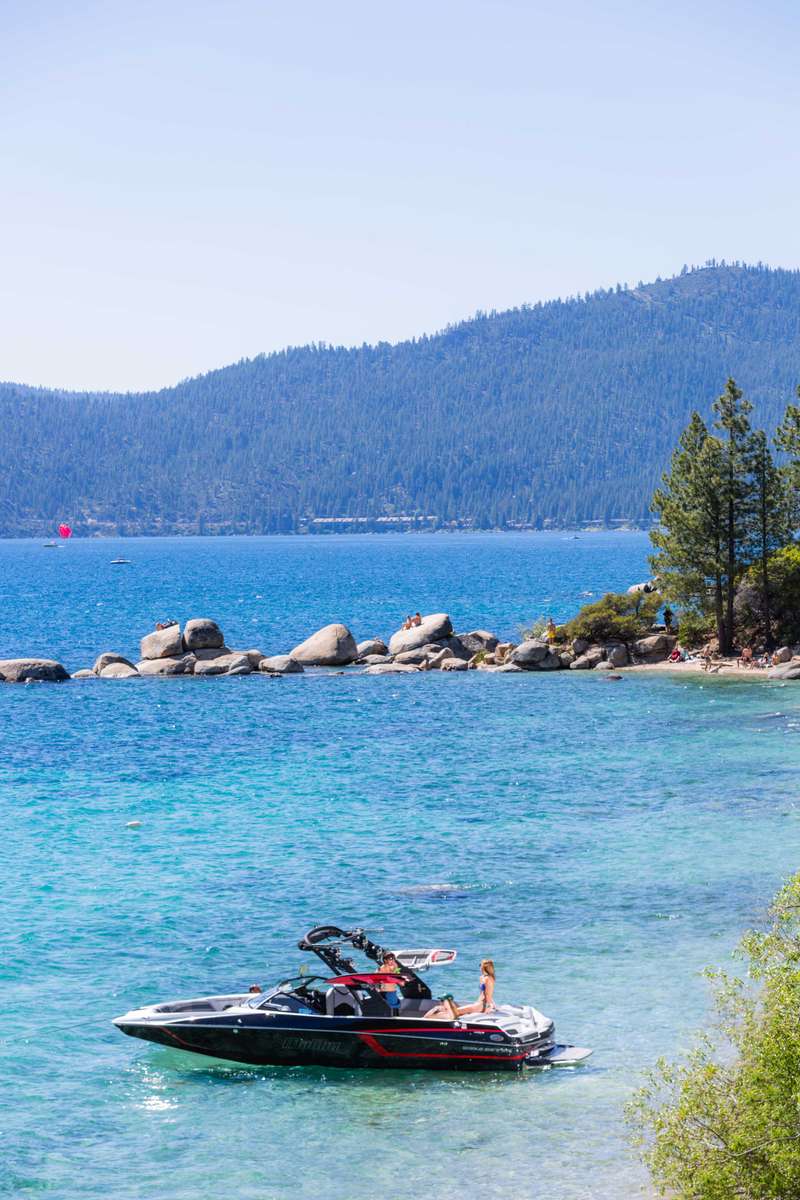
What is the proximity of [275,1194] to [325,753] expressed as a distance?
30.5 meters

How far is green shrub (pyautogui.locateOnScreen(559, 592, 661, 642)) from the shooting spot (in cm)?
6956

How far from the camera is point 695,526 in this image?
65.8 meters

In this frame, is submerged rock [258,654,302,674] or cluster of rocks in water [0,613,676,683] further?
submerged rock [258,654,302,674]

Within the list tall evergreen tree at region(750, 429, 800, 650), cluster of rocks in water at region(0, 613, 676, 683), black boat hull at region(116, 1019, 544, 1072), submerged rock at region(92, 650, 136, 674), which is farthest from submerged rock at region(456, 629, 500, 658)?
black boat hull at region(116, 1019, 544, 1072)

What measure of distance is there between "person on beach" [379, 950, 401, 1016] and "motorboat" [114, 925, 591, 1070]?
59mm

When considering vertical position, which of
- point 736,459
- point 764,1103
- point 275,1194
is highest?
point 736,459

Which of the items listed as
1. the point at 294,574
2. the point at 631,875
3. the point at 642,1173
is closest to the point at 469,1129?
the point at 642,1173

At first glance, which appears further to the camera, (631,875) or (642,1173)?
(631,875)

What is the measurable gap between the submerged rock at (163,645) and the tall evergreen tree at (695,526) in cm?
2649

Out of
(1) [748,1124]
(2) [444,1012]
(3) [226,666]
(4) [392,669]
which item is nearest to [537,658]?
(4) [392,669]

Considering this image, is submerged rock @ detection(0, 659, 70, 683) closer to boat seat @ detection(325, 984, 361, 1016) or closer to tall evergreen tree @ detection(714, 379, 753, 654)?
tall evergreen tree @ detection(714, 379, 753, 654)

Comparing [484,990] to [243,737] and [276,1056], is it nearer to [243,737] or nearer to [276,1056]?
[276,1056]

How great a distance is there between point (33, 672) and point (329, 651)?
1586cm

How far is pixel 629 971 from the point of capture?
24.5 m
